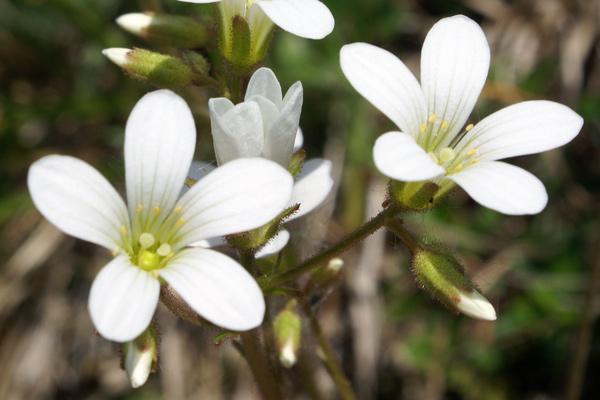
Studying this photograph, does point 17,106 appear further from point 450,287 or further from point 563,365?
point 563,365

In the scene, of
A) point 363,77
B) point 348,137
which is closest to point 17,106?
point 348,137

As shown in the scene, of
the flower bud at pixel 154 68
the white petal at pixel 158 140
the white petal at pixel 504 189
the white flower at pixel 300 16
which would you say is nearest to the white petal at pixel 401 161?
the white petal at pixel 504 189

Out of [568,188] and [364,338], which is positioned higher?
[568,188]

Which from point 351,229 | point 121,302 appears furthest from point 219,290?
point 351,229

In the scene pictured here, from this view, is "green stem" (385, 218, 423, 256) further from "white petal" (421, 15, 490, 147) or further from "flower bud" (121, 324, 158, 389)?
"flower bud" (121, 324, 158, 389)

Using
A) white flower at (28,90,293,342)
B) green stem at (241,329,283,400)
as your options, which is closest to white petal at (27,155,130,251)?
white flower at (28,90,293,342)

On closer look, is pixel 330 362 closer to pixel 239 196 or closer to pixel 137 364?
pixel 137 364
